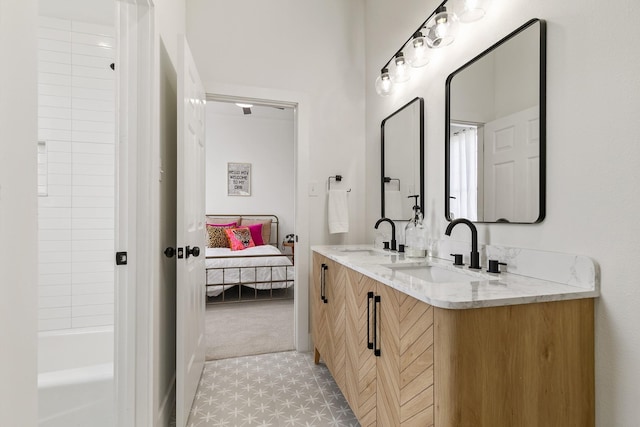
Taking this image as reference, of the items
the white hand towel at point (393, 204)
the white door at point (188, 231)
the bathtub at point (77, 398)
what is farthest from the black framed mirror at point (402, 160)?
the bathtub at point (77, 398)

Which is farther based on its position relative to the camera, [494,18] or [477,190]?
[477,190]

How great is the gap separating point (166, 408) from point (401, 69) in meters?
2.47

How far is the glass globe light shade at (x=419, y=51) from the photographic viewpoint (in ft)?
5.87

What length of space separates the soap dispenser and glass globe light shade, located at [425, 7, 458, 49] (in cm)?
92

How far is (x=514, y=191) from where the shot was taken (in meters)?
1.29

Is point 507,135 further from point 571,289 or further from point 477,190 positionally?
point 571,289

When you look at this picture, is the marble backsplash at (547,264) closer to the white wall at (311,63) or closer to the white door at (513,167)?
the white door at (513,167)

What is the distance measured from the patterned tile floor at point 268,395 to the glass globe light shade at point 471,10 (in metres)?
2.12

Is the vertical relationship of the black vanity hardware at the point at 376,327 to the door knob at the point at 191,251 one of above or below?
below

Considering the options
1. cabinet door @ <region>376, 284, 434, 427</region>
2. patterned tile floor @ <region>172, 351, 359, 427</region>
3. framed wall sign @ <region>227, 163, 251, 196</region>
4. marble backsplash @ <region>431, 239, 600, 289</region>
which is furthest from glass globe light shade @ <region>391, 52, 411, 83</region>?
framed wall sign @ <region>227, 163, 251, 196</region>

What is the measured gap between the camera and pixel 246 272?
385 cm

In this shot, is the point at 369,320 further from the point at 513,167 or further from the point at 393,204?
the point at 393,204

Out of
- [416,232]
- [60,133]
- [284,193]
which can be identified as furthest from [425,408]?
[284,193]

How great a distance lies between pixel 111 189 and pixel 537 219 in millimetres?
2498
